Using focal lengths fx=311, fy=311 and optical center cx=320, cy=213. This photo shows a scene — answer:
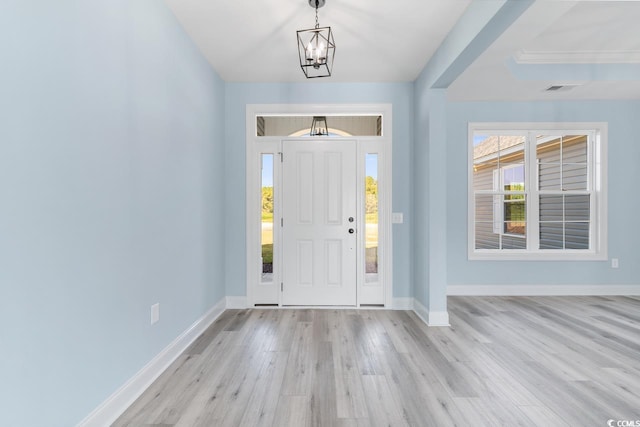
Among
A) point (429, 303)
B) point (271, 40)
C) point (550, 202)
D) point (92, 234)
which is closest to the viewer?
point (92, 234)

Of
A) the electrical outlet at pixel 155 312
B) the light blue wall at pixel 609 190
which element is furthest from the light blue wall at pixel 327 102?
the electrical outlet at pixel 155 312

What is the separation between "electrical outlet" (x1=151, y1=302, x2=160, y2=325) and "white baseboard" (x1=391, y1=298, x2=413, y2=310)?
2.54 meters

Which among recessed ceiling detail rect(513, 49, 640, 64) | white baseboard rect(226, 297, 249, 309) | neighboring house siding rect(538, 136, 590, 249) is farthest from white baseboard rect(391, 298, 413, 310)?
→ recessed ceiling detail rect(513, 49, 640, 64)

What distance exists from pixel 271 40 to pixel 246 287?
2678 millimetres

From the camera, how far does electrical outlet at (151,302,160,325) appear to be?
2143mm

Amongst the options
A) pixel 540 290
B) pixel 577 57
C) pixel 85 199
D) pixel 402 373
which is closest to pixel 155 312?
pixel 85 199

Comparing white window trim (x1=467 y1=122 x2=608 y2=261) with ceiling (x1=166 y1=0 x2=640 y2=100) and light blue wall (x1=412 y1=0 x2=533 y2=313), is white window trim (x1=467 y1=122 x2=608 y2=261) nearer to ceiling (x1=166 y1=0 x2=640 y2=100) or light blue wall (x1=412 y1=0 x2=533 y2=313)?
ceiling (x1=166 y1=0 x2=640 y2=100)

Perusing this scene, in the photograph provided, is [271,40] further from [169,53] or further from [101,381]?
[101,381]

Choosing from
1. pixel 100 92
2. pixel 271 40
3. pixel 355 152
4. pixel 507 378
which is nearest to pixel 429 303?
pixel 507 378

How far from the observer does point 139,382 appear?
77.5 inches

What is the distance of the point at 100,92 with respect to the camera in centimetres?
165

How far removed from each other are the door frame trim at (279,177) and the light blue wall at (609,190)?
111cm

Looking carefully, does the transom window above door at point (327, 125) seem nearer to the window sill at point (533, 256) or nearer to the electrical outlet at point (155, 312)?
the window sill at point (533, 256)

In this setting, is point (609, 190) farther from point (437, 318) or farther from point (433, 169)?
point (437, 318)
